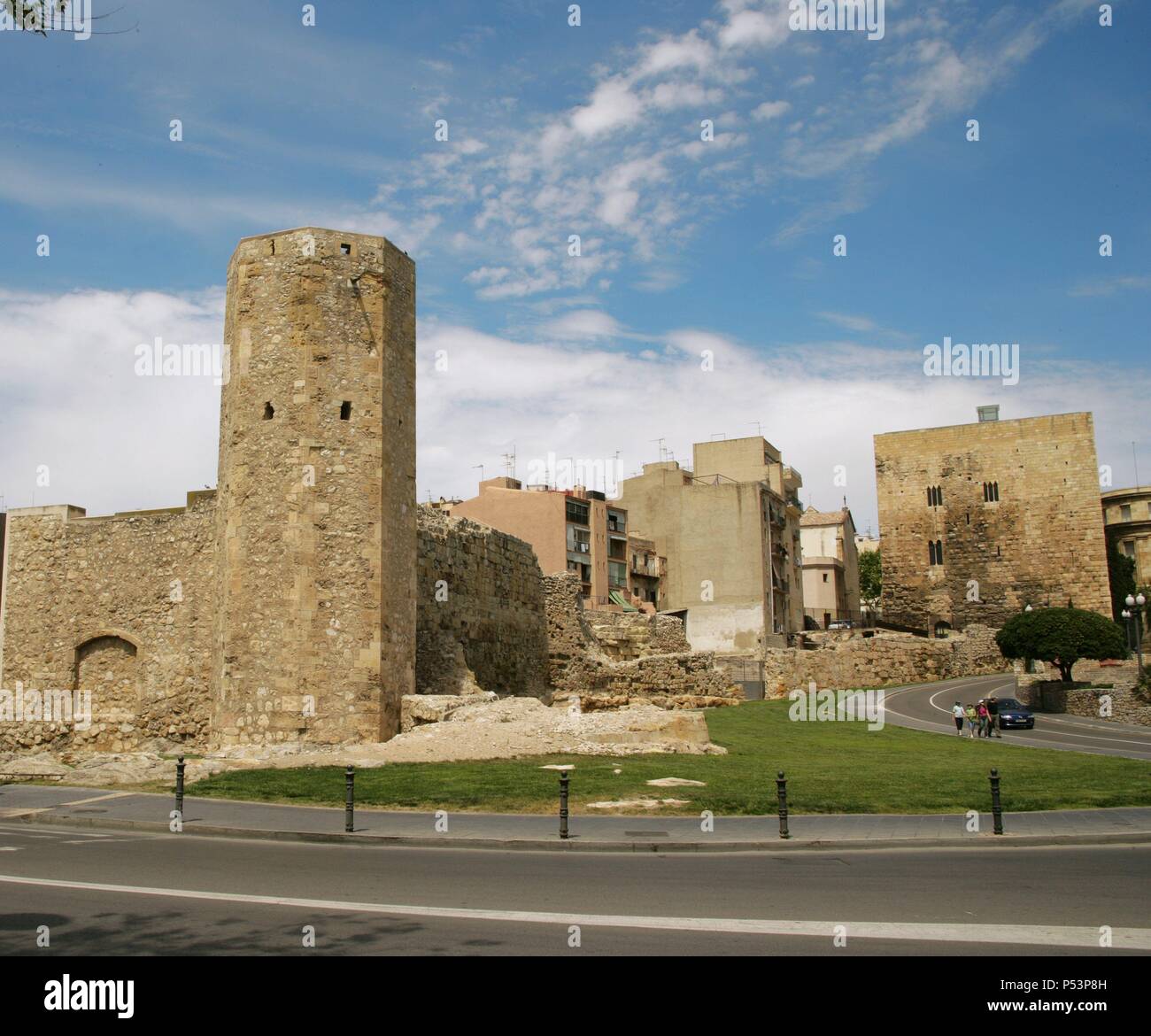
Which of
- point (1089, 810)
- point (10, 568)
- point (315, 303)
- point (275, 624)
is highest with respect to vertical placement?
point (315, 303)

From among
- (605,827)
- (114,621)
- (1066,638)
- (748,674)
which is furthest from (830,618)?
(605,827)

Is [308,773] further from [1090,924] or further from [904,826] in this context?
[1090,924]

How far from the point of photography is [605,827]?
1293 cm

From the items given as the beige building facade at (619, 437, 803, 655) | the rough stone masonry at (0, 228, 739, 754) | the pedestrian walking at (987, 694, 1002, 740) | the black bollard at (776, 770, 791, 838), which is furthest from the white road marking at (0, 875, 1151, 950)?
the beige building facade at (619, 437, 803, 655)

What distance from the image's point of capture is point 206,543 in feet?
84.8

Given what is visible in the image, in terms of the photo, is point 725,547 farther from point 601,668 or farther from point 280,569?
point 280,569

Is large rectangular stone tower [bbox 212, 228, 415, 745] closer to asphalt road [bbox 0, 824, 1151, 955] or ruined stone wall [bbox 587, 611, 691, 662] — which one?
asphalt road [bbox 0, 824, 1151, 955]

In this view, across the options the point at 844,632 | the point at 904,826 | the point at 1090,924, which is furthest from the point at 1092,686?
the point at 1090,924

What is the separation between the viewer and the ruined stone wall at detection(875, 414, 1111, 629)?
2697 inches

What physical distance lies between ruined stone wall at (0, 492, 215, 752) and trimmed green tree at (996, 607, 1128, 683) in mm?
36070

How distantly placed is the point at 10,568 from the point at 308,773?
15.4m

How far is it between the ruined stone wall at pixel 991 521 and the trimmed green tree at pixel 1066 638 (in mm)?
21983

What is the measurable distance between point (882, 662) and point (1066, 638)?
11.4m
